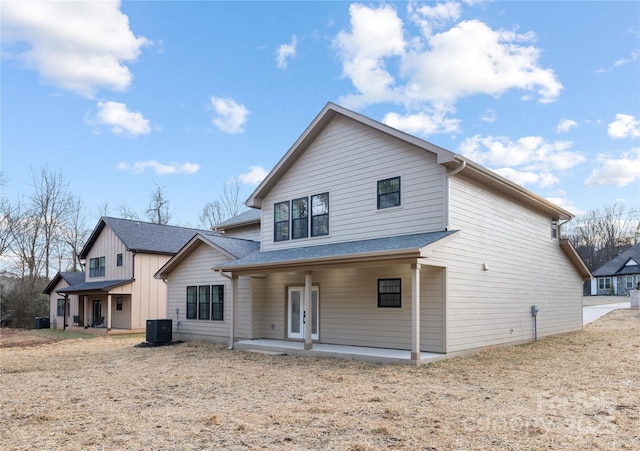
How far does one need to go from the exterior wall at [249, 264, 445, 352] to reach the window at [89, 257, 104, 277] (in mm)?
15349

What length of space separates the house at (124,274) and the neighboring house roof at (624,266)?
136ft

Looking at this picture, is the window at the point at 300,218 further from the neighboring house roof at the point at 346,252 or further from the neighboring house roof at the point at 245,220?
the neighboring house roof at the point at 245,220

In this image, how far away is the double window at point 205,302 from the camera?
55.6 ft

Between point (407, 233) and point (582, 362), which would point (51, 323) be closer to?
point (407, 233)

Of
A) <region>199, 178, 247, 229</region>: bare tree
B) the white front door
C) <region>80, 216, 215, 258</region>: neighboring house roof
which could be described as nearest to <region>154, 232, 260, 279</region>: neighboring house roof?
the white front door

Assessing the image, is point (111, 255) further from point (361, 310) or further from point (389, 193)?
point (389, 193)

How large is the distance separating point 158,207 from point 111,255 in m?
18.3

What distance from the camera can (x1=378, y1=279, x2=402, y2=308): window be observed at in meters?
12.7

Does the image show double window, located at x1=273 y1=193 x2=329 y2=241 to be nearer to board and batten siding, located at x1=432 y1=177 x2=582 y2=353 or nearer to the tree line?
board and batten siding, located at x1=432 y1=177 x2=582 y2=353

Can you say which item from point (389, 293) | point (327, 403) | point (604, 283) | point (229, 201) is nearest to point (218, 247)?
point (389, 293)

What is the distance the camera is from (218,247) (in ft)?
53.8

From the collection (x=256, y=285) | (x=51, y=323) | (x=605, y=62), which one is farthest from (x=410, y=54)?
(x=51, y=323)

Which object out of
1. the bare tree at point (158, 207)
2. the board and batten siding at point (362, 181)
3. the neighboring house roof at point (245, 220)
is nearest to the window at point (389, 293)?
the board and batten siding at point (362, 181)

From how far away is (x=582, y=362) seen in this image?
11.1 meters
